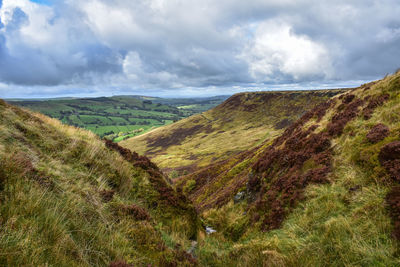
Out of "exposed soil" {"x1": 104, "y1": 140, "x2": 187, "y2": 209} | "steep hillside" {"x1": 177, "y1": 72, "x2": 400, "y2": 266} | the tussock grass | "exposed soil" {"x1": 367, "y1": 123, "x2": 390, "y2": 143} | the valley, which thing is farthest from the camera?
"exposed soil" {"x1": 104, "y1": 140, "x2": 187, "y2": 209}

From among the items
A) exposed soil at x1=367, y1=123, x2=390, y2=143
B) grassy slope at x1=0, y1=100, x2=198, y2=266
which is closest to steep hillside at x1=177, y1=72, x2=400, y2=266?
exposed soil at x1=367, y1=123, x2=390, y2=143

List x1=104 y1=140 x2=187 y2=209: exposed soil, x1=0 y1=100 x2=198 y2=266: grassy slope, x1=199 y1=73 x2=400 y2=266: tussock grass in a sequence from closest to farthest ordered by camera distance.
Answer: x1=0 y1=100 x2=198 y2=266: grassy slope → x1=199 y1=73 x2=400 y2=266: tussock grass → x1=104 y1=140 x2=187 y2=209: exposed soil

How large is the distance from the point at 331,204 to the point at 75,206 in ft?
27.6

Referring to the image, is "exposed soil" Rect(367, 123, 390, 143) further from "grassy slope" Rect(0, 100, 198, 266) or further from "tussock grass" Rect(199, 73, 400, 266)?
"grassy slope" Rect(0, 100, 198, 266)

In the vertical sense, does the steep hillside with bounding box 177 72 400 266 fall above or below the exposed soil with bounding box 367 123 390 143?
below

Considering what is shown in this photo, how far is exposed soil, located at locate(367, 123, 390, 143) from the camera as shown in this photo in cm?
850

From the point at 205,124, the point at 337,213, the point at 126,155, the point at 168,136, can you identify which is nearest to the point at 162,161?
the point at 168,136

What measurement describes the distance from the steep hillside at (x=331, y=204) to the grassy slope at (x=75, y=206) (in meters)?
2.27

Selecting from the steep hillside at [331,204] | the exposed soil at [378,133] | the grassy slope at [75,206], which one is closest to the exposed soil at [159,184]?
the grassy slope at [75,206]

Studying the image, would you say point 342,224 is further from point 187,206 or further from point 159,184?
point 159,184

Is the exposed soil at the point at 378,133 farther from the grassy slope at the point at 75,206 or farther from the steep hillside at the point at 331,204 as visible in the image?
the grassy slope at the point at 75,206

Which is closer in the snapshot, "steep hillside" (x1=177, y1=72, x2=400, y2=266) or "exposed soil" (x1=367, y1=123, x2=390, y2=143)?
"steep hillside" (x1=177, y1=72, x2=400, y2=266)

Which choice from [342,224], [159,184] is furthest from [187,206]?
[342,224]

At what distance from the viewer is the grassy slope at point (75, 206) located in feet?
12.1
